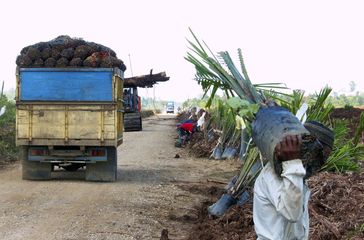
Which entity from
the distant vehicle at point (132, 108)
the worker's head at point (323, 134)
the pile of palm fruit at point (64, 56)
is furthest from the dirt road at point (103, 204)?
the distant vehicle at point (132, 108)

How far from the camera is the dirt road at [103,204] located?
750 centimetres

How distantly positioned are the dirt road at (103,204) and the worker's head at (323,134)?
4155mm

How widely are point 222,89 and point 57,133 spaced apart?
695 cm

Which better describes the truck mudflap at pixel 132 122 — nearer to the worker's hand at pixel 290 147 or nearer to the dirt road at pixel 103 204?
the dirt road at pixel 103 204

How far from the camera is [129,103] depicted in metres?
25.9

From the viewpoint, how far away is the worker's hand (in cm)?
321

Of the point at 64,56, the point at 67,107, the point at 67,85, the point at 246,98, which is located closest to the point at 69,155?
the point at 67,107

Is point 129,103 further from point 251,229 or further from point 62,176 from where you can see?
point 251,229

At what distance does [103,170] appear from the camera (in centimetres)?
1202

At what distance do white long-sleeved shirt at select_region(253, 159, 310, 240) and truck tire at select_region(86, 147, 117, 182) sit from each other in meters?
8.57

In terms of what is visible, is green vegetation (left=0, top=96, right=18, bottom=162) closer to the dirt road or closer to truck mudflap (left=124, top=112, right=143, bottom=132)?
the dirt road

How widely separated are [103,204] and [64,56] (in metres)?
3.90

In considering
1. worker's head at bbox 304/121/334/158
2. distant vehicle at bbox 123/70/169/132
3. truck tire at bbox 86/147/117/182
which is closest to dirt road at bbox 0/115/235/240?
truck tire at bbox 86/147/117/182

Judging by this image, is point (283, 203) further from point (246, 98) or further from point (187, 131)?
point (187, 131)
